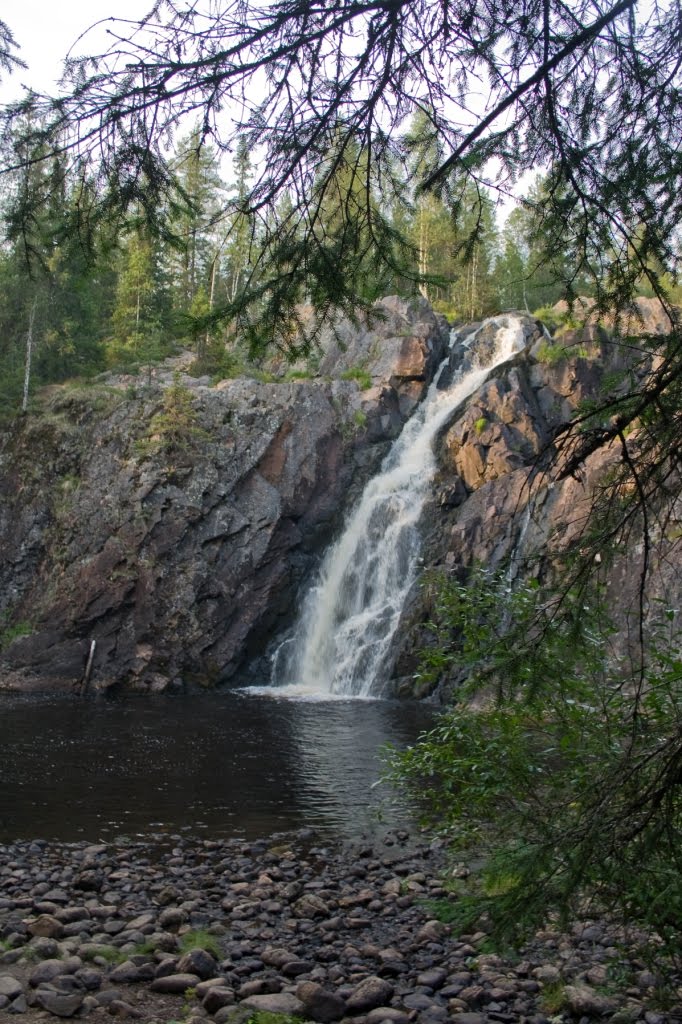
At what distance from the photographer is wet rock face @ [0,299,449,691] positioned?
21234mm

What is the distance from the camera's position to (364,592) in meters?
21.8

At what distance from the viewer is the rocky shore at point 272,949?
4.90 m

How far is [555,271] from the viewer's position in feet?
15.4

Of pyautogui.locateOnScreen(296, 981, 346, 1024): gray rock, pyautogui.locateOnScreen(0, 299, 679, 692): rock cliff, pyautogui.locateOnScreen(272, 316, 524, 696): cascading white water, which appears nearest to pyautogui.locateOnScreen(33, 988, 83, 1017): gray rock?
pyautogui.locateOnScreen(296, 981, 346, 1024): gray rock

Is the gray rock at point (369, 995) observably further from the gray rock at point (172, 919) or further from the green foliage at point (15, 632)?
the green foliage at point (15, 632)

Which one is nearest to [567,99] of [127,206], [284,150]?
[284,150]

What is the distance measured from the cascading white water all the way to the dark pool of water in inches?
70.4

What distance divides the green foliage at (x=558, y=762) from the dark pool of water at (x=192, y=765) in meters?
1.80

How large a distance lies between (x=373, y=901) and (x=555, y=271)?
19.0ft

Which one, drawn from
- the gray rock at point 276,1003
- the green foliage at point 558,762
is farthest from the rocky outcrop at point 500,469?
the gray rock at point 276,1003

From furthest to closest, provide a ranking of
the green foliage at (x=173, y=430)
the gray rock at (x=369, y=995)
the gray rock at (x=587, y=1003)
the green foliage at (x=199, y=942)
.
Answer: the green foliage at (x=173, y=430)
the green foliage at (x=199, y=942)
the gray rock at (x=369, y=995)
the gray rock at (x=587, y=1003)

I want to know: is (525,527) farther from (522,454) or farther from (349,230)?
(349,230)

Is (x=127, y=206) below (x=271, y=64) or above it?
below

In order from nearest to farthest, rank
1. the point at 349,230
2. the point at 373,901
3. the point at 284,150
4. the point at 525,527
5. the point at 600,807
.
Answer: the point at 600,807
the point at 284,150
the point at 349,230
the point at 373,901
the point at 525,527
